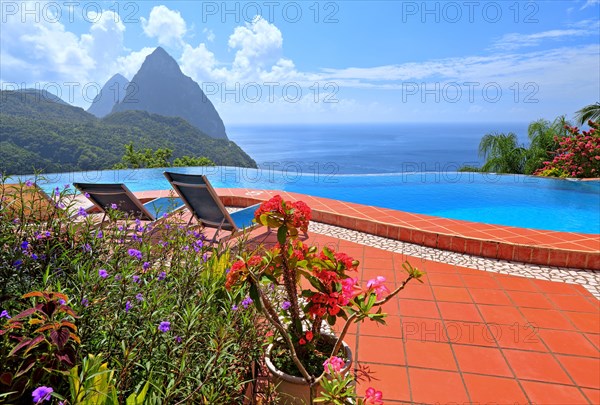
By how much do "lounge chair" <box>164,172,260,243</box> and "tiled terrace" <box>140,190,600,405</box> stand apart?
164cm

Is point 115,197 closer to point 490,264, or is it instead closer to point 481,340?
point 481,340

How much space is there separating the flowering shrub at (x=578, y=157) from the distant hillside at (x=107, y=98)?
255ft

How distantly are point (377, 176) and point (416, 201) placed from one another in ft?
10.3

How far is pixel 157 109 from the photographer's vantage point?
250 feet

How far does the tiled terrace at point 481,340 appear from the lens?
7.53 ft

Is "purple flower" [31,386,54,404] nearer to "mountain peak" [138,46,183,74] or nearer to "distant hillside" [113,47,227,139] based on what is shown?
"distant hillside" [113,47,227,139]

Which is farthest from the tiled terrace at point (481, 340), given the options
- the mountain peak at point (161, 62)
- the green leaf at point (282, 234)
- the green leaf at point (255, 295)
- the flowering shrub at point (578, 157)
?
the mountain peak at point (161, 62)

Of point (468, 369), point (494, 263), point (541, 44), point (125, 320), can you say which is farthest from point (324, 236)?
point (541, 44)

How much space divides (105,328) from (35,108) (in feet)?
109

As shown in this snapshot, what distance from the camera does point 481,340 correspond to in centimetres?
280

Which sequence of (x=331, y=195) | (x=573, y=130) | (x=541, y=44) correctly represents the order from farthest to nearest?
(x=541, y=44)
(x=573, y=130)
(x=331, y=195)

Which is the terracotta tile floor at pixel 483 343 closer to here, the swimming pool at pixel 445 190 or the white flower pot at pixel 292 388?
the white flower pot at pixel 292 388

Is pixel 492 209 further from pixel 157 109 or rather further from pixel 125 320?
pixel 157 109

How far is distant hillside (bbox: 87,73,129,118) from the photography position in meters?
78.5
